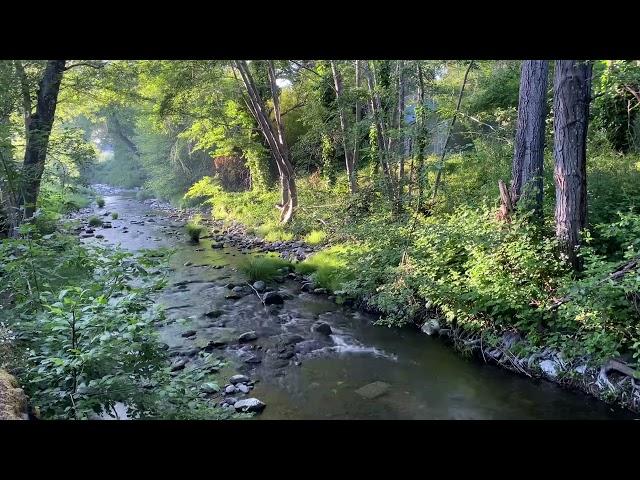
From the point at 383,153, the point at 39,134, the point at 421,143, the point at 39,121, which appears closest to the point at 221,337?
the point at 39,134

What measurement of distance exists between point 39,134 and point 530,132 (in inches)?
269

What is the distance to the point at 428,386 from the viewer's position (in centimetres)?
567

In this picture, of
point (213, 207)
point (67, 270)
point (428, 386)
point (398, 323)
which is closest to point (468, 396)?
point (428, 386)

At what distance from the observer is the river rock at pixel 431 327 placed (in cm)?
A: 696

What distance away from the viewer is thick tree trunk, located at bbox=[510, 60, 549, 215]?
650 cm

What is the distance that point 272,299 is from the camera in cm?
880

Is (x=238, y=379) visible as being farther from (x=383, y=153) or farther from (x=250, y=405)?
(x=383, y=153)

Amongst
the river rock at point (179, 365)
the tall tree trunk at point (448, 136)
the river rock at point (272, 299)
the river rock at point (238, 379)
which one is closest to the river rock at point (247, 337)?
the river rock at point (179, 365)

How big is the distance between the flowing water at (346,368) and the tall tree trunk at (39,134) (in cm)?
206

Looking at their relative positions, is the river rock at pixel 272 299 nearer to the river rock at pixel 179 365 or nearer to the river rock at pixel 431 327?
the river rock at pixel 179 365

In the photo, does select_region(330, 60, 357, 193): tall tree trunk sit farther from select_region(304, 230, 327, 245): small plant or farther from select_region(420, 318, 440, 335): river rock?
select_region(420, 318, 440, 335): river rock

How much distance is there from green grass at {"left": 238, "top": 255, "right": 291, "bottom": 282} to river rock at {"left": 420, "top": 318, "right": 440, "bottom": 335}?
13.5 ft
